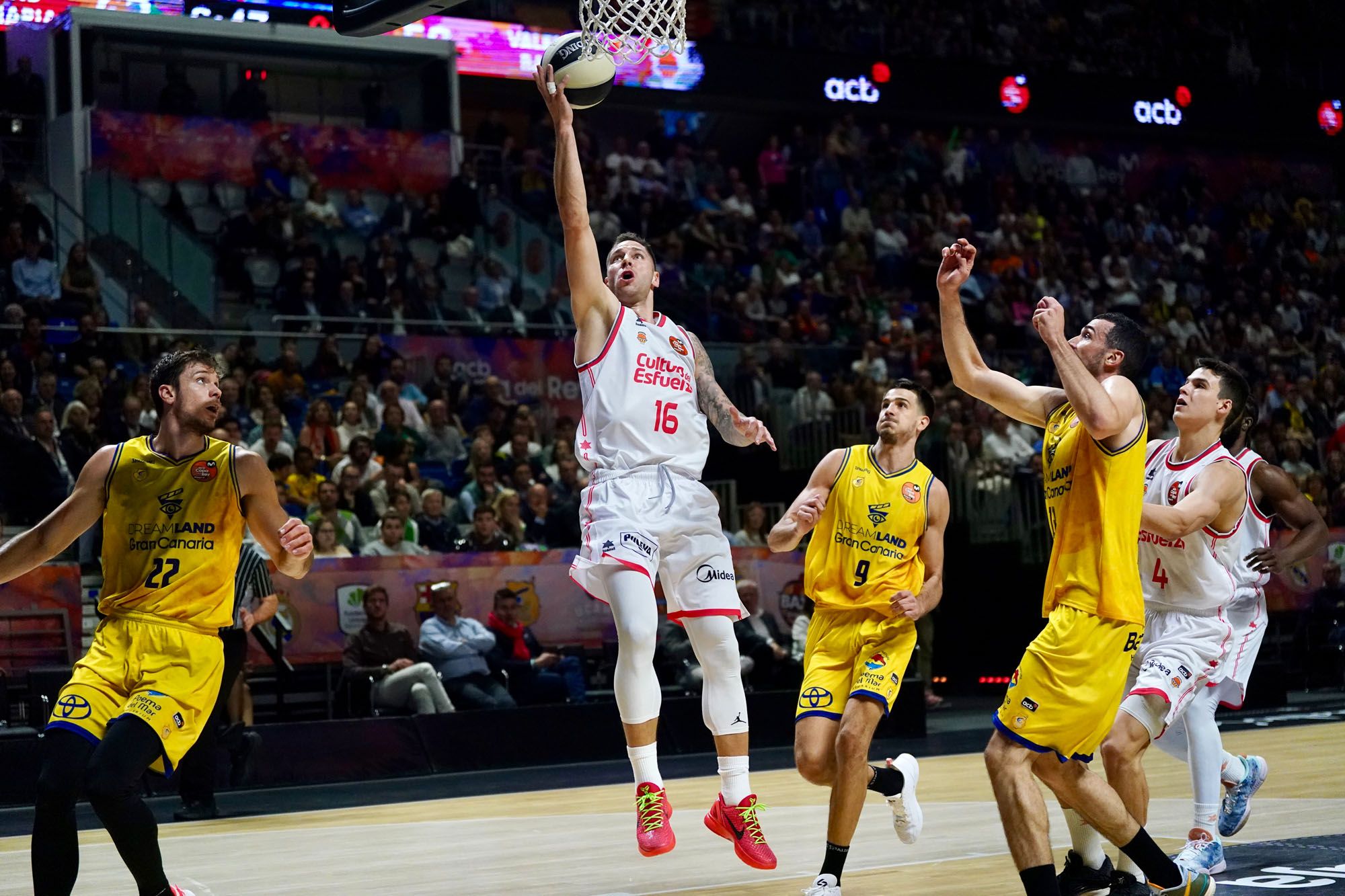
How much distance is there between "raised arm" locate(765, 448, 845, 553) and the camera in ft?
20.8

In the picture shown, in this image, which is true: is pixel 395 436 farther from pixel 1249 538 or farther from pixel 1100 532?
pixel 1100 532

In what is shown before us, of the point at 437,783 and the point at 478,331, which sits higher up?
the point at 478,331

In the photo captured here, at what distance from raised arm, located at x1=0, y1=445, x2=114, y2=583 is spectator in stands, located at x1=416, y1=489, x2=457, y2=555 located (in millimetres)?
7116

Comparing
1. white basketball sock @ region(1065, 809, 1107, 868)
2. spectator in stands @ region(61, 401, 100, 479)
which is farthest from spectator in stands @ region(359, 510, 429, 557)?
white basketball sock @ region(1065, 809, 1107, 868)

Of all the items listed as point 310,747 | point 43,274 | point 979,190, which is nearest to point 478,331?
point 43,274

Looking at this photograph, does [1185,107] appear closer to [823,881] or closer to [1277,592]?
[1277,592]

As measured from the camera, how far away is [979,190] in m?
23.1

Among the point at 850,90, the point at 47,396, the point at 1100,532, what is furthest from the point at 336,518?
the point at 850,90

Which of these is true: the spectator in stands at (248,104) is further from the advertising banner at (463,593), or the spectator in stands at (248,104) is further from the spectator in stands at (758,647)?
Answer: the spectator in stands at (758,647)

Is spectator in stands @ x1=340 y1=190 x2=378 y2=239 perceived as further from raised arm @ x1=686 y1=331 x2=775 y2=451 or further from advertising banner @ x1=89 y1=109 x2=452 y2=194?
raised arm @ x1=686 y1=331 x2=775 y2=451

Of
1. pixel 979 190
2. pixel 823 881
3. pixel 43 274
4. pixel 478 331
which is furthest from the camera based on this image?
pixel 979 190

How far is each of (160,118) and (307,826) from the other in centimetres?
1172

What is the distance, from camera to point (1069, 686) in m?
5.35

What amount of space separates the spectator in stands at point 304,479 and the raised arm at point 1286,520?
7967 millimetres
